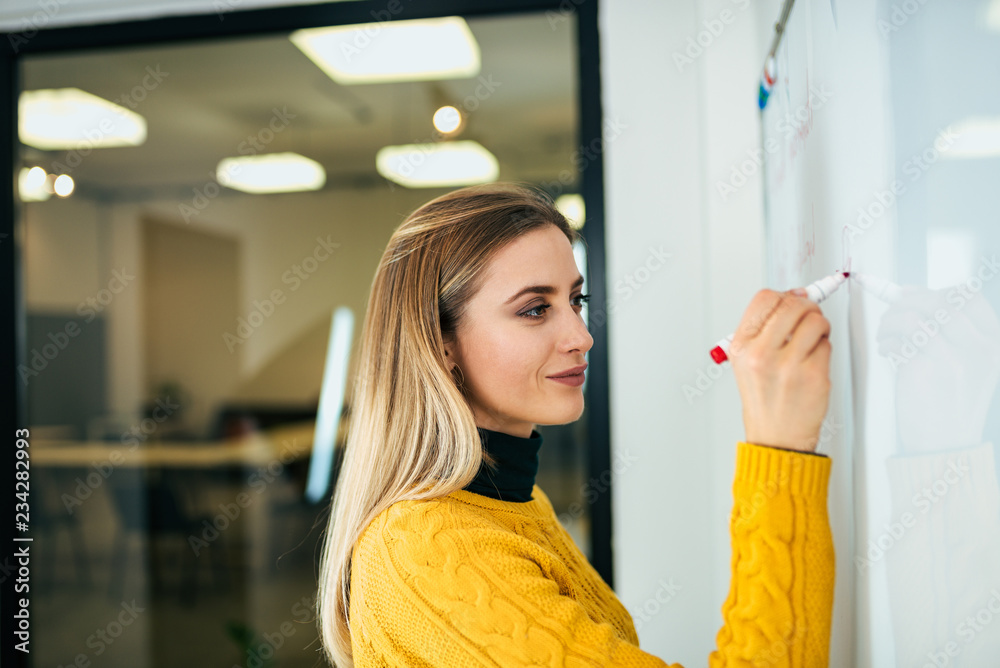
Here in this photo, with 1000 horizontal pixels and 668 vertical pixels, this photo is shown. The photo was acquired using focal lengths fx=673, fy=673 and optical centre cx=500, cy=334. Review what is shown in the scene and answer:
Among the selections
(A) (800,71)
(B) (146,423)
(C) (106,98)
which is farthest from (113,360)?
(A) (800,71)

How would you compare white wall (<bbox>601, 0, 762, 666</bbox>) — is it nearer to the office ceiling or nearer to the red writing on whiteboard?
the office ceiling

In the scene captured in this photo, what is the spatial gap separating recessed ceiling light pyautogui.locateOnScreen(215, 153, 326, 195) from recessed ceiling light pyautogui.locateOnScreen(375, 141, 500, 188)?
73cm

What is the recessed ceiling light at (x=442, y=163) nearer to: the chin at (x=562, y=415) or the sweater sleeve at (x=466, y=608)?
the chin at (x=562, y=415)

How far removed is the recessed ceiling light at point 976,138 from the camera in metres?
0.48

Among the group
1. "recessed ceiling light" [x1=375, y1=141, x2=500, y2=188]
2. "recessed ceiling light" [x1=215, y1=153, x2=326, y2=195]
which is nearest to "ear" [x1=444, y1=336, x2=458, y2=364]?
"recessed ceiling light" [x1=375, y1=141, x2=500, y2=188]

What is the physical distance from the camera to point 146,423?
3459 millimetres

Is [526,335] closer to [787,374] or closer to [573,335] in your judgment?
[573,335]

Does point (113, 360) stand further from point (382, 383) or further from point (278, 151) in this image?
point (382, 383)

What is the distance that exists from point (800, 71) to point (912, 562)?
685mm

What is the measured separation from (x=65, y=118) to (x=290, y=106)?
3.61 ft

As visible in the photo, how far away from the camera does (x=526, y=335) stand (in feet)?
3.33

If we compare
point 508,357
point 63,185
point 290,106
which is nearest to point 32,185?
point 63,185

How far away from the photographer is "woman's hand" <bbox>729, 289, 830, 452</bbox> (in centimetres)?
73

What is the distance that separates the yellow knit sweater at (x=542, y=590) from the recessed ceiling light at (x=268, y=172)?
10.8 feet
